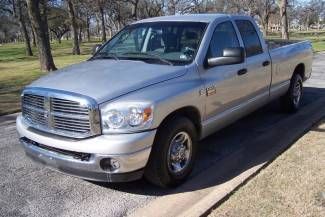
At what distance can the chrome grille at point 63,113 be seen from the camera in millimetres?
4074

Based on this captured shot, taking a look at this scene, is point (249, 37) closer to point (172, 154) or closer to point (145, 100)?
point (172, 154)

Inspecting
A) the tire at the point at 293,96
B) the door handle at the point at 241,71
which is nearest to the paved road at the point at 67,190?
the door handle at the point at 241,71

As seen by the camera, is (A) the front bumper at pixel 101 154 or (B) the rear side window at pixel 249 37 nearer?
(A) the front bumper at pixel 101 154

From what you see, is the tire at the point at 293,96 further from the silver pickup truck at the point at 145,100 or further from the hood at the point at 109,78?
the hood at the point at 109,78

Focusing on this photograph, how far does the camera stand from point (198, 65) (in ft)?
16.4

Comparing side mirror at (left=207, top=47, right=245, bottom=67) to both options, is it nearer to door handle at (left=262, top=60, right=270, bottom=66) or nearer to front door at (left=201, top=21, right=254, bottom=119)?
front door at (left=201, top=21, right=254, bottom=119)

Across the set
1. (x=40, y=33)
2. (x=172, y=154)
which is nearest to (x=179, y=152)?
(x=172, y=154)

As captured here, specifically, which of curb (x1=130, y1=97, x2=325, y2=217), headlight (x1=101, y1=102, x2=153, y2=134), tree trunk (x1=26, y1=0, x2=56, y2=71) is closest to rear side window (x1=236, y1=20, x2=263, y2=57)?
curb (x1=130, y1=97, x2=325, y2=217)

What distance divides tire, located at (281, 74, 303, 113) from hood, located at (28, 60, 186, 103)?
144 inches

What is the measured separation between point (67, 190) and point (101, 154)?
0.95m

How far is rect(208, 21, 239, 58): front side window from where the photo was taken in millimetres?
5383

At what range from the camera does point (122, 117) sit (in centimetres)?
408

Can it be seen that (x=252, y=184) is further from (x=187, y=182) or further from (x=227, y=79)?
(x=227, y=79)

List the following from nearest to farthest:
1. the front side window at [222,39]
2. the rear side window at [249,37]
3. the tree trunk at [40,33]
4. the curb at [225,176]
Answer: the curb at [225,176] → the front side window at [222,39] → the rear side window at [249,37] → the tree trunk at [40,33]
